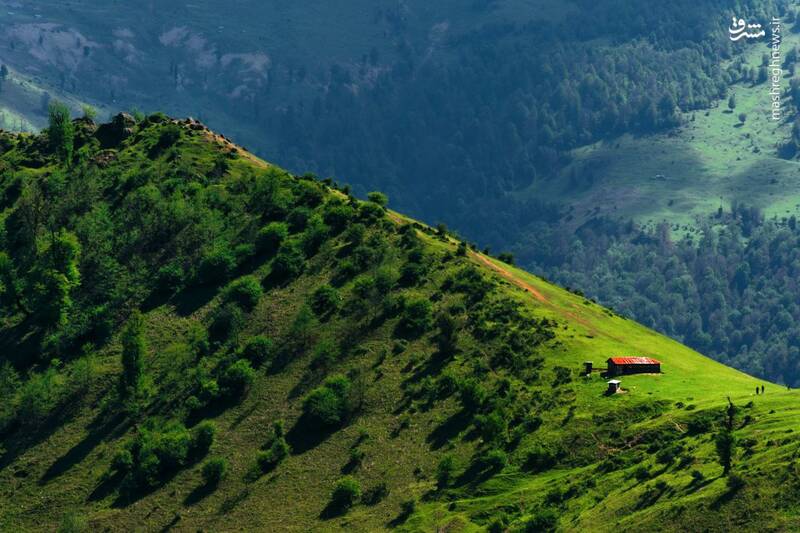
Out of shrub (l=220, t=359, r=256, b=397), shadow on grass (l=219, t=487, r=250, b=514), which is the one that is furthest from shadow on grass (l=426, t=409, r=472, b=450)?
shrub (l=220, t=359, r=256, b=397)

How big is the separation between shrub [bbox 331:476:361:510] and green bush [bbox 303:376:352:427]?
18087 millimetres

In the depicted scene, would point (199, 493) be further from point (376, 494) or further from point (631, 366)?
point (631, 366)

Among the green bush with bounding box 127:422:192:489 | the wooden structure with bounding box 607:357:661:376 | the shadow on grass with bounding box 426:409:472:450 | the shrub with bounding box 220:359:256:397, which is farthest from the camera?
the shrub with bounding box 220:359:256:397

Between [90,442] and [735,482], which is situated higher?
[90,442]

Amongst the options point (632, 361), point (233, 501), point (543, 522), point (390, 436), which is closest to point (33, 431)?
point (233, 501)

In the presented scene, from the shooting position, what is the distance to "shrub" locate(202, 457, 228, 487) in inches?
6836

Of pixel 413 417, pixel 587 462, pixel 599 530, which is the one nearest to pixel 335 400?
pixel 413 417

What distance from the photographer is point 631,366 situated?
18225 centimetres

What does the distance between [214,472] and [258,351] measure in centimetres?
2807

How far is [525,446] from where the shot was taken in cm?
16462

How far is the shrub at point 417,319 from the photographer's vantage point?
197m

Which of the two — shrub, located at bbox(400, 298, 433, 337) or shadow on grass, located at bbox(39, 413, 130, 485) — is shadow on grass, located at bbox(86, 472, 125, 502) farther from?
shrub, located at bbox(400, 298, 433, 337)

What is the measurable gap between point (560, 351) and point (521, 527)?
51.2 m

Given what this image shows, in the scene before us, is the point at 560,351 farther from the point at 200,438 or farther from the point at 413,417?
the point at 200,438
